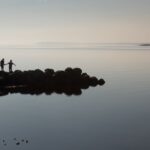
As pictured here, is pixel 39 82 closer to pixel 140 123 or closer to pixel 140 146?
pixel 140 123

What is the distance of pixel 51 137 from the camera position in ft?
139

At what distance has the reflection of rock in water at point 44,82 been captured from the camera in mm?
70000

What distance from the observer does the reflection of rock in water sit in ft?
230

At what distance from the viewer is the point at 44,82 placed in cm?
7594

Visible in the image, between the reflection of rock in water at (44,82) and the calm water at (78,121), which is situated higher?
the reflection of rock in water at (44,82)

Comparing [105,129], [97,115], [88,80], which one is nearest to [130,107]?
[97,115]

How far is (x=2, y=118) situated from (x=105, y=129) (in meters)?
11.3

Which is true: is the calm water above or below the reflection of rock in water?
below

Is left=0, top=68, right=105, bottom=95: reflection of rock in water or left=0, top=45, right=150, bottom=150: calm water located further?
left=0, top=68, right=105, bottom=95: reflection of rock in water

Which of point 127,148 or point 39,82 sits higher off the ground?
point 39,82

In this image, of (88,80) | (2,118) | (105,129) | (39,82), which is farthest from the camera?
(88,80)

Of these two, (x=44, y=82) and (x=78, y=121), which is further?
(x=44, y=82)

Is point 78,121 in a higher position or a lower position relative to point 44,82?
lower

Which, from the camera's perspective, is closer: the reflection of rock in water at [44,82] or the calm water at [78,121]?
the calm water at [78,121]
